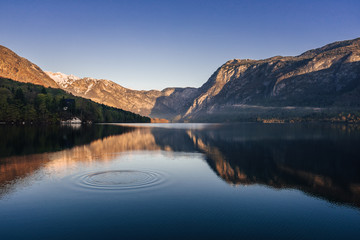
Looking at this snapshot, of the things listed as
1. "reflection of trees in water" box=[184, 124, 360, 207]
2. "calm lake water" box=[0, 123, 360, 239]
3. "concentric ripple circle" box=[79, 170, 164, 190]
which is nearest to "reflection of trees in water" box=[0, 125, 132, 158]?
"calm lake water" box=[0, 123, 360, 239]

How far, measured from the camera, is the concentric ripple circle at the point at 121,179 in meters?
29.4

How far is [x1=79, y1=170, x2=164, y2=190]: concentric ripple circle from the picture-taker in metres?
29.4

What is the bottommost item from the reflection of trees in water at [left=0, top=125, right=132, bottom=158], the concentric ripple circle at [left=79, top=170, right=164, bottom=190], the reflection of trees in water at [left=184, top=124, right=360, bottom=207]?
the reflection of trees in water at [left=184, top=124, right=360, bottom=207]

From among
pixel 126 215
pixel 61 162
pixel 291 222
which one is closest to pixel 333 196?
pixel 291 222

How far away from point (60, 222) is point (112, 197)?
20.1 feet

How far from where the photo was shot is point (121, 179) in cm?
3238

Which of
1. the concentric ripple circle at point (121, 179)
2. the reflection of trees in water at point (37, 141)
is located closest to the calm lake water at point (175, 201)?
the concentric ripple circle at point (121, 179)

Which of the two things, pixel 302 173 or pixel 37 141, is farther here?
pixel 37 141

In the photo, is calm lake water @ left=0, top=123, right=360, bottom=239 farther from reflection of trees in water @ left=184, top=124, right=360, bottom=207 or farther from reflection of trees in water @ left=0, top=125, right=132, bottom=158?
reflection of trees in water @ left=0, top=125, right=132, bottom=158

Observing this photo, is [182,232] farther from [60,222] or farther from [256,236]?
[60,222]

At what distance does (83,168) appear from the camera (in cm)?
3828

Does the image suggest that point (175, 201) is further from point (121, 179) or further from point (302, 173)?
point (302, 173)

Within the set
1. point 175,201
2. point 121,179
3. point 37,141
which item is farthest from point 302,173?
point 37,141

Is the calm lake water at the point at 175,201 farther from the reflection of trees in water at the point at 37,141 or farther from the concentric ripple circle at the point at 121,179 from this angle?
the reflection of trees in water at the point at 37,141
